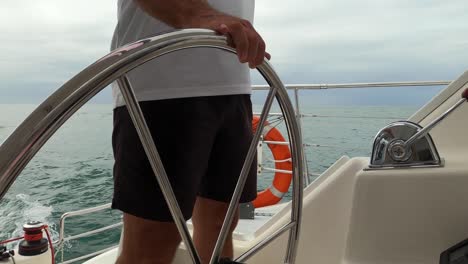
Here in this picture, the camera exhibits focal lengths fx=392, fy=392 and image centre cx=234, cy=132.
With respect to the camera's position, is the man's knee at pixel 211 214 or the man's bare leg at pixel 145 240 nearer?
the man's bare leg at pixel 145 240

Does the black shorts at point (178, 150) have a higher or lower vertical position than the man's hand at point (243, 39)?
lower

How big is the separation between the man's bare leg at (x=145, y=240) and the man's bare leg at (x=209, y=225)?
5.1 inches

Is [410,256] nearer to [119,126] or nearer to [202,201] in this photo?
[202,201]

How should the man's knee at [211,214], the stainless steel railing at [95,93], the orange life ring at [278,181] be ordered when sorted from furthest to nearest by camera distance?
1. the orange life ring at [278,181]
2. the man's knee at [211,214]
3. the stainless steel railing at [95,93]

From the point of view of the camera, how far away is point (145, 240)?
579 millimetres

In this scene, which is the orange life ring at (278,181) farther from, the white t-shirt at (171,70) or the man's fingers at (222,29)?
the man's fingers at (222,29)

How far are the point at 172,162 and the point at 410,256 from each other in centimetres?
73

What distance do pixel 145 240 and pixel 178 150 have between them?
0.14 m

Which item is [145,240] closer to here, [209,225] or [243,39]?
[209,225]

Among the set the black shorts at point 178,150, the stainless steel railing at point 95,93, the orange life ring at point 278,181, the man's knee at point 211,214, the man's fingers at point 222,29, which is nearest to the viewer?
the stainless steel railing at point 95,93

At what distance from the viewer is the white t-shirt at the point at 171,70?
0.59 metres

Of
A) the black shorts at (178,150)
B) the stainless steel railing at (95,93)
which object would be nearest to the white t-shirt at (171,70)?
the black shorts at (178,150)

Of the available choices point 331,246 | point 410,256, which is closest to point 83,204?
point 331,246

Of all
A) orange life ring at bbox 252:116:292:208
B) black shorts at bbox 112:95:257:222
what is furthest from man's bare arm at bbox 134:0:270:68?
orange life ring at bbox 252:116:292:208
